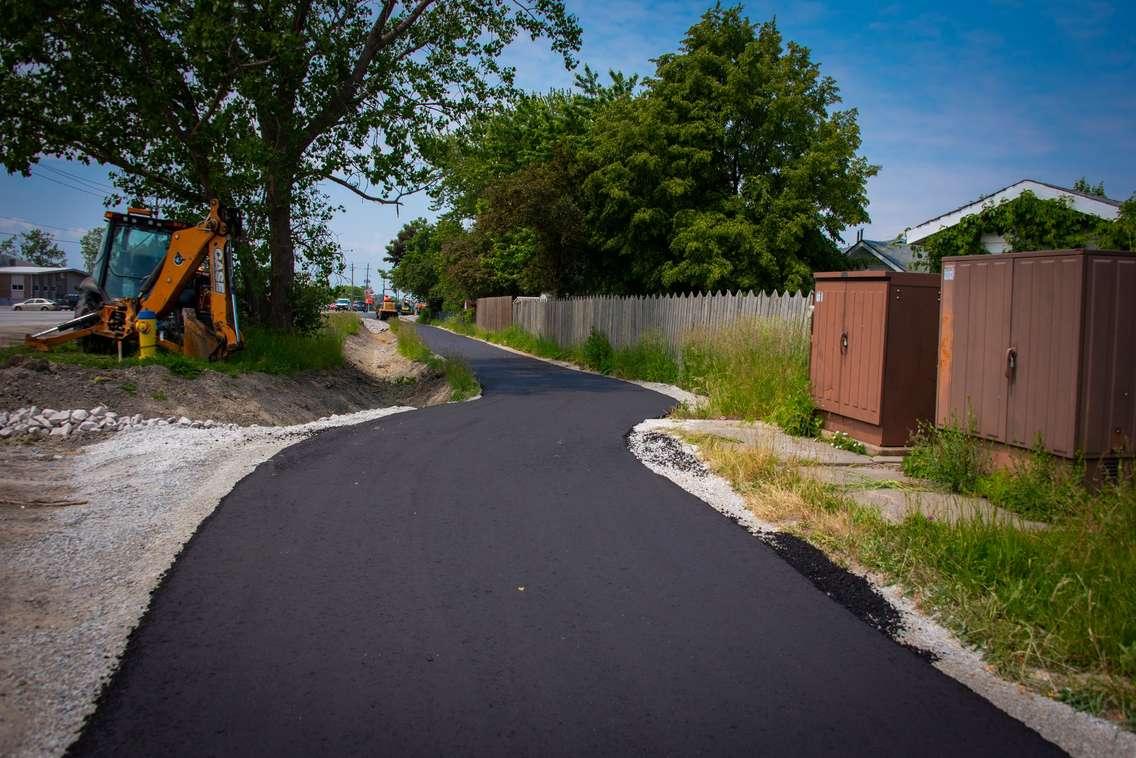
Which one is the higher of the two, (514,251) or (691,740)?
(514,251)

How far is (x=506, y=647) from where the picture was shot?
436 cm

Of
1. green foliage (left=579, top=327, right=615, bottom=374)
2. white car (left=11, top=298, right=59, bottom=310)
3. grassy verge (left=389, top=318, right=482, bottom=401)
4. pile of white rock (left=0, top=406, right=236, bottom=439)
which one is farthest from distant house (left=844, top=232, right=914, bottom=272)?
white car (left=11, top=298, right=59, bottom=310)

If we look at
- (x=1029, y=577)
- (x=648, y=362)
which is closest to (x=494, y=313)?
(x=648, y=362)

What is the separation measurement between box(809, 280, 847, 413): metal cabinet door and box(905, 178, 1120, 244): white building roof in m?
13.8

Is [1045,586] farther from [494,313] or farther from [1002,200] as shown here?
[494,313]

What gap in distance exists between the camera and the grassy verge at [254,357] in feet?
45.4

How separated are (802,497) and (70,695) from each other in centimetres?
555

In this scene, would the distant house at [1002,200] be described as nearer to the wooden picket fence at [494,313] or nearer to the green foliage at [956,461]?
Answer: the green foliage at [956,461]

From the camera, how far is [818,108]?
29266mm

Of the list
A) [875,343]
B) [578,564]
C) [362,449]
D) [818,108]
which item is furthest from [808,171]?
[578,564]

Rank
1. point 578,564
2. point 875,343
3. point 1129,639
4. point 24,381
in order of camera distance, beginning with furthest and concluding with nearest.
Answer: point 24,381, point 875,343, point 578,564, point 1129,639

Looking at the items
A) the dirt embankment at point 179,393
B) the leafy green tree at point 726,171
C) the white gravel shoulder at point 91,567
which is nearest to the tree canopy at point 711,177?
the leafy green tree at point 726,171

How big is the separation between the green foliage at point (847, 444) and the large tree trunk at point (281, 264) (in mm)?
14598

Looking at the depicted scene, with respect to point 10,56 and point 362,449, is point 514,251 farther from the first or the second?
point 362,449
